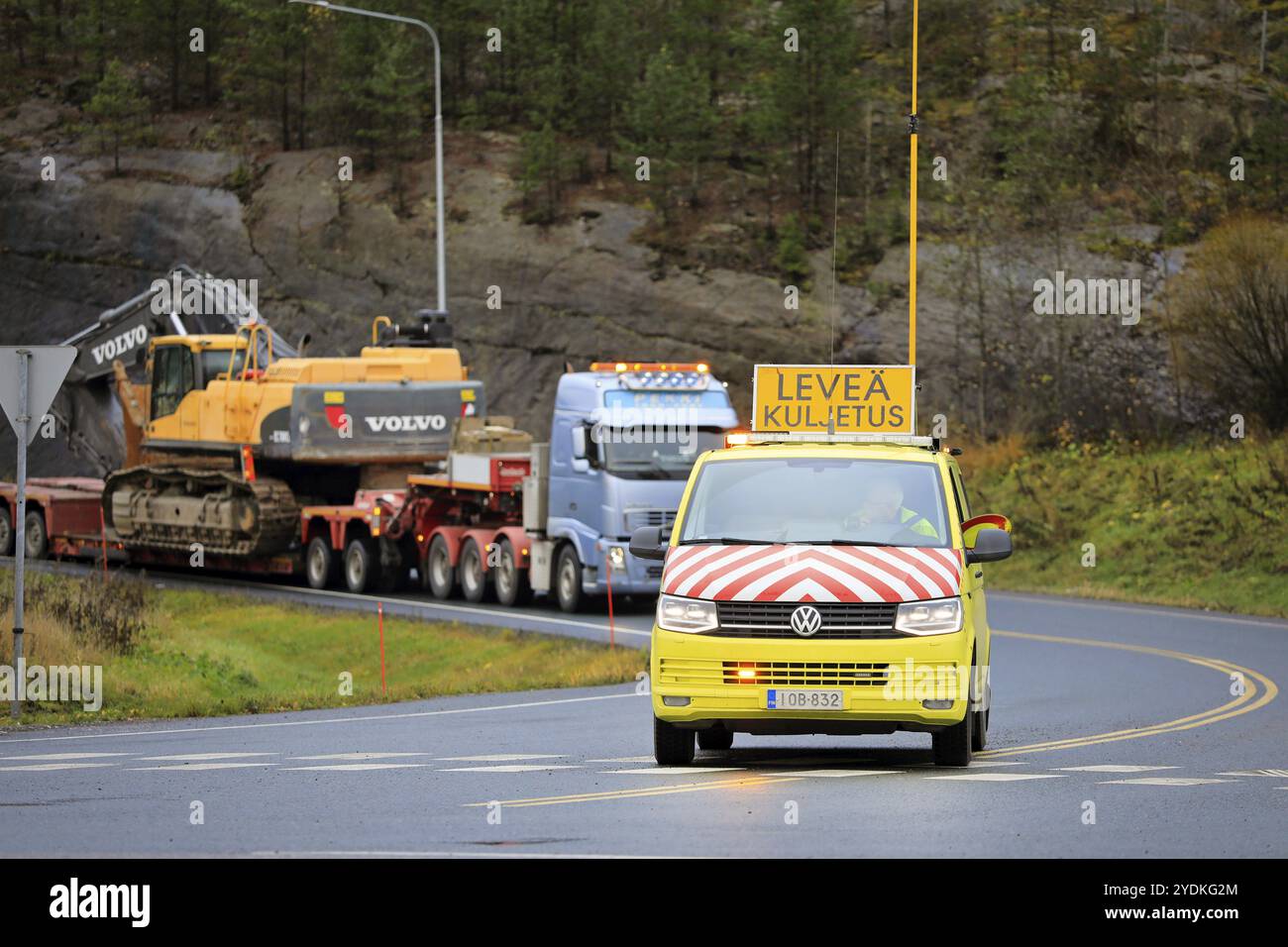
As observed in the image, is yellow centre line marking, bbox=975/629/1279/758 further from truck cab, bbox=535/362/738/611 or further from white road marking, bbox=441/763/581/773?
truck cab, bbox=535/362/738/611

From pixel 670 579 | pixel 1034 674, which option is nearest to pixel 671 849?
pixel 670 579

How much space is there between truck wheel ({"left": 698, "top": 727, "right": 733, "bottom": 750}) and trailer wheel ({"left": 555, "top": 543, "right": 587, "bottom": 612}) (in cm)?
1568

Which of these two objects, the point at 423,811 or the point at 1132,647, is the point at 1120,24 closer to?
the point at 1132,647

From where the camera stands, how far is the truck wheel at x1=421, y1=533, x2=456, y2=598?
34.0 m

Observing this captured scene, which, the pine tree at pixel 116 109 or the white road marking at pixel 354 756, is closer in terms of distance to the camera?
the white road marking at pixel 354 756

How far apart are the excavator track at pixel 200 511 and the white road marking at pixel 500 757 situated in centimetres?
2134

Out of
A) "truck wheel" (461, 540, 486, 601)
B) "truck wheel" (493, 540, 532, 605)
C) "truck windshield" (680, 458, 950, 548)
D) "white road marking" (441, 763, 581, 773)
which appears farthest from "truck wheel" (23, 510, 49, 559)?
"truck windshield" (680, 458, 950, 548)

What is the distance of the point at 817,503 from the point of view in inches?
567

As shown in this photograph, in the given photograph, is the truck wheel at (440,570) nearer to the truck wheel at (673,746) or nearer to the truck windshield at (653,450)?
the truck windshield at (653,450)

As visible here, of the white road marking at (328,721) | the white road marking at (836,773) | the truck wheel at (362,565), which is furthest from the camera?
the truck wheel at (362,565)

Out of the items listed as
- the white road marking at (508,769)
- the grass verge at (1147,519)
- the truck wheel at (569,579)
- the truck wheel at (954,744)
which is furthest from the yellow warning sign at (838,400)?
the grass verge at (1147,519)

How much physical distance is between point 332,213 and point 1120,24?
2238 cm

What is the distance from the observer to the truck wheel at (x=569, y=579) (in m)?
31.1

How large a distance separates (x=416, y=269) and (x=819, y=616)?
1677 inches
